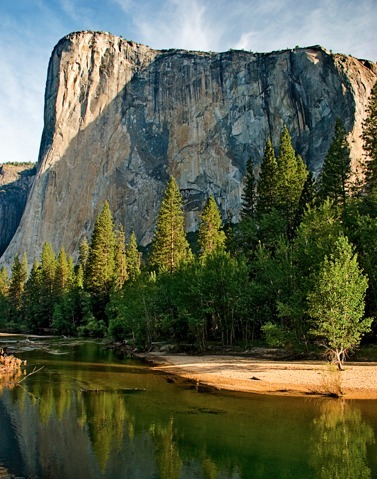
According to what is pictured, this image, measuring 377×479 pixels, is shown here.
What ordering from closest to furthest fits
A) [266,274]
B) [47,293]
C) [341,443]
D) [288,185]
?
[341,443]
[266,274]
[288,185]
[47,293]

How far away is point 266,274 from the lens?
34688 millimetres

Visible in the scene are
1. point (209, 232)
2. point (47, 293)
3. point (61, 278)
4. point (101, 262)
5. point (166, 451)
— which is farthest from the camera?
point (61, 278)

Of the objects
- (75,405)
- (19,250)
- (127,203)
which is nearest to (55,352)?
(75,405)

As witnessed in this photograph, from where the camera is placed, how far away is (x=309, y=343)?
100 feet

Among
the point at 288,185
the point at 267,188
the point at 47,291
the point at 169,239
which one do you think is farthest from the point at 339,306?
the point at 47,291

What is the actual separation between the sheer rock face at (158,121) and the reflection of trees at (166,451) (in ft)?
330

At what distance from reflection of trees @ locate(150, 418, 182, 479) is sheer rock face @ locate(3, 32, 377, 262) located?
10058cm

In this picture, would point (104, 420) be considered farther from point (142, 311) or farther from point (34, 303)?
point (34, 303)

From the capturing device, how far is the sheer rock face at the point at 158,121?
372 ft

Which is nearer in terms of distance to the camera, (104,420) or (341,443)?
(341,443)

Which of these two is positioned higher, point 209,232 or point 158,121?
point 158,121

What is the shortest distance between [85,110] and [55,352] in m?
116

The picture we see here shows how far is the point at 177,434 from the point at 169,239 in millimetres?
44644

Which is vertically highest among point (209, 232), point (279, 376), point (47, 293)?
point (209, 232)
